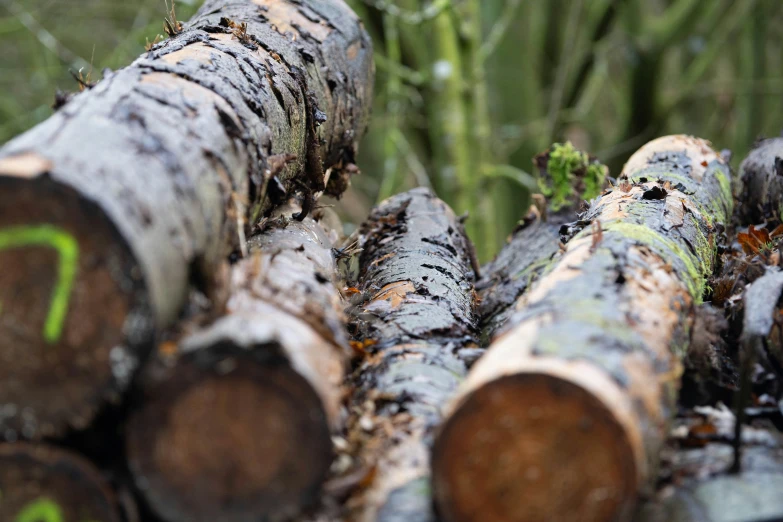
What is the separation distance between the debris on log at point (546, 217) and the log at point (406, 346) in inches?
8.0

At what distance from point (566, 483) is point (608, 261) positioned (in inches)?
31.5

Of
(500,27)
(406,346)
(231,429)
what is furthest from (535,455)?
(500,27)

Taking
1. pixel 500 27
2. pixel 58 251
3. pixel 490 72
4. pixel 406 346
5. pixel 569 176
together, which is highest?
pixel 490 72

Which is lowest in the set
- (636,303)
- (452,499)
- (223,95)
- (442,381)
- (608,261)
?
(452,499)

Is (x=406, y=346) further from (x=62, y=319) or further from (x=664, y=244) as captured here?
(x=62, y=319)

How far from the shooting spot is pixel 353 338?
2.82 metres

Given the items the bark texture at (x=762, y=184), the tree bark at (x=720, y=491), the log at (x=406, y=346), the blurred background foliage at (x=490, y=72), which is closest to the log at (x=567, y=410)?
the tree bark at (x=720, y=491)

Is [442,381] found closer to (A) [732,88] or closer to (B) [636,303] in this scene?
(B) [636,303]

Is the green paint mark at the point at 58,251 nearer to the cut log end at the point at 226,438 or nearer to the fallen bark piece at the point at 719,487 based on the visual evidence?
the cut log end at the point at 226,438

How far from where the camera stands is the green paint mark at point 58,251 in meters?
1.70

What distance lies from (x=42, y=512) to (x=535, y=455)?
1.22 m

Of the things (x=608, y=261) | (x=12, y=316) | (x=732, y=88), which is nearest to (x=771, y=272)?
(x=608, y=261)

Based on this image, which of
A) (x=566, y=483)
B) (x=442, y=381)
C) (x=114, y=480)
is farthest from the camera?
(x=442, y=381)

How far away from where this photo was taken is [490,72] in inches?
342
